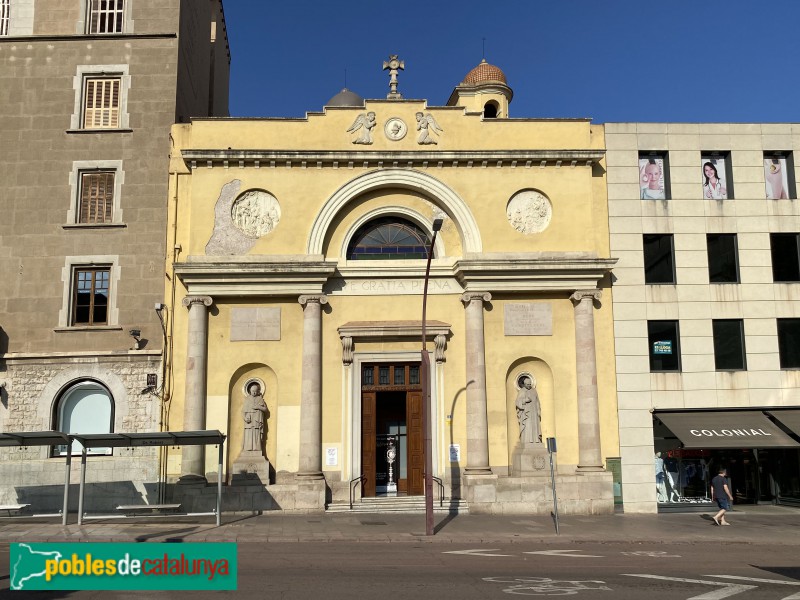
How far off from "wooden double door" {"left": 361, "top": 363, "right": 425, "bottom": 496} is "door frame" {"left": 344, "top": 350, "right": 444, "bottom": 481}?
0.24 m

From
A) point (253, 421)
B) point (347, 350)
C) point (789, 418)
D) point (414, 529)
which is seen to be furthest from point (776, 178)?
point (253, 421)

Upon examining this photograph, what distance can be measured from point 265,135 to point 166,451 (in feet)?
35.2

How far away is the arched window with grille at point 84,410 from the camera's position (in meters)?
26.1

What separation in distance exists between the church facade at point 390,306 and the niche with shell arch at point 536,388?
0.16ft

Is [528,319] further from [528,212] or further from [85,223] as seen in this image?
[85,223]

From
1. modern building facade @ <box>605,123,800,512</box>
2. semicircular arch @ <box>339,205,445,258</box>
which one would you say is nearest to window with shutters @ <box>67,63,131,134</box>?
semicircular arch @ <box>339,205,445,258</box>

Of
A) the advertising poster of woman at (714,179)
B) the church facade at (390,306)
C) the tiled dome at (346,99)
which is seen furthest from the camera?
the tiled dome at (346,99)

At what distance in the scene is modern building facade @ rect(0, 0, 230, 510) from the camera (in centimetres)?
2586

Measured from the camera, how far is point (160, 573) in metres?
6.42

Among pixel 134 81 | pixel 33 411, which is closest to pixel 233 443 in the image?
pixel 33 411

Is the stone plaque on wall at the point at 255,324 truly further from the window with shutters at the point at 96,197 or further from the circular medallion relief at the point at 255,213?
the window with shutters at the point at 96,197

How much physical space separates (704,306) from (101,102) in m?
21.7

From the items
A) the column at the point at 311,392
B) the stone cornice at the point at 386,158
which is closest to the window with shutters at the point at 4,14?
the stone cornice at the point at 386,158

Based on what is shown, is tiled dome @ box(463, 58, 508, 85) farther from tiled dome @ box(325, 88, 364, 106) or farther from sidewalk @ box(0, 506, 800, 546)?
sidewalk @ box(0, 506, 800, 546)
